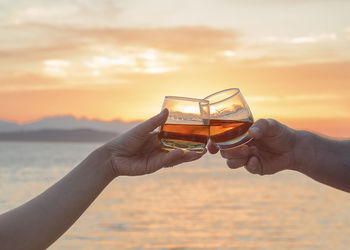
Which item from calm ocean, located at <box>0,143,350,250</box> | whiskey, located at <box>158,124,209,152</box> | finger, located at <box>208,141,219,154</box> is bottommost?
calm ocean, located at <box>0,143,350,250</box>

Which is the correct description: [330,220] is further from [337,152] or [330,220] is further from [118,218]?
[337,152]

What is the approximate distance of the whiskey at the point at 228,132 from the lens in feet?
10.1

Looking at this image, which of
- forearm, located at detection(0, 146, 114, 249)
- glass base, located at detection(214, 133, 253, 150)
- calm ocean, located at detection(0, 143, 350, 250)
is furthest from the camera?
calm ocean, located at detection(0, 143, 350, 250)

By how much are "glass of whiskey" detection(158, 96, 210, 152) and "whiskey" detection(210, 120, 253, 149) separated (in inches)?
1.9

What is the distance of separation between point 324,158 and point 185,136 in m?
1.05

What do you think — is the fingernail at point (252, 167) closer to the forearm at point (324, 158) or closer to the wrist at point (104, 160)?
the forearm at point (324, 158)

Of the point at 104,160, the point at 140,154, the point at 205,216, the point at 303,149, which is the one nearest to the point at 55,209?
the point at 104,160

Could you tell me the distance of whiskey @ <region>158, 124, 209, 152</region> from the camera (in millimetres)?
3035

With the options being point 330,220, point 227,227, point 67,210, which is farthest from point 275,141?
point 330,220

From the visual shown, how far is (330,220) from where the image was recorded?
14.8 metres

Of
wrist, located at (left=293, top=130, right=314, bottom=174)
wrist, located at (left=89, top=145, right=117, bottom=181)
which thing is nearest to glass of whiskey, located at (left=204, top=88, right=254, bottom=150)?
wrist, located at (left=293, top=130, right=314, bottom=174)

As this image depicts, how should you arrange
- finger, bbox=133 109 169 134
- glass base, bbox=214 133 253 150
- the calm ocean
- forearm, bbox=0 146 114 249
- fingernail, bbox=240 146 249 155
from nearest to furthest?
forearm, bbox=0 146 114 249 → finger, bbox=133 109 169 134 → glass base, bbox=214 133 253 150 → fingernail, bbox=240 146 249 155 → the calm ocean

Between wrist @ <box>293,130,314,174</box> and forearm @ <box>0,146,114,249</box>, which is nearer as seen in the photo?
forearm @ <box>0,146,114,249</box>

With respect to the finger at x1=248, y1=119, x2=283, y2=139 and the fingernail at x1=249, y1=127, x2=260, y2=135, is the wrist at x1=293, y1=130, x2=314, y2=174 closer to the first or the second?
the finger at x1=248, y1=119, x2=283, y2=139
